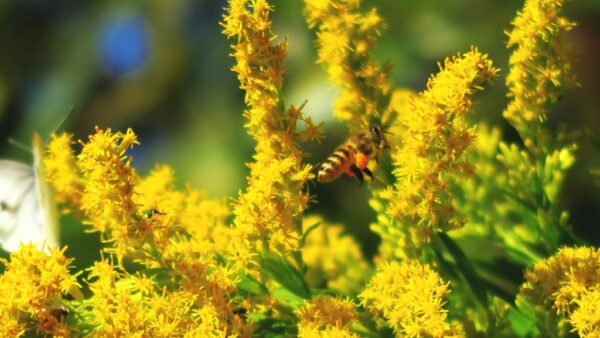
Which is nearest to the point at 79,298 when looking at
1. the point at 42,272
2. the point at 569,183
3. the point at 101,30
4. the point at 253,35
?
the point at 42,272

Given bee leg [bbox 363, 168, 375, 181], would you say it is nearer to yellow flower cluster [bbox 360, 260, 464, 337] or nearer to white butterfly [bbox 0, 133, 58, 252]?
yellow flower cluster [bbox 360, 260, 464, 337]

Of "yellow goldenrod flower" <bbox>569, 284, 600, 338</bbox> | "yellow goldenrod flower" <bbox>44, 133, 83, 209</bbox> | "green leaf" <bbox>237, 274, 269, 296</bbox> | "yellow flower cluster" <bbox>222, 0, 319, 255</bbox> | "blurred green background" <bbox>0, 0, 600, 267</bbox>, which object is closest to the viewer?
"yellow goldenrod flower" <bbox>569, 284, 600, 338</bbox>

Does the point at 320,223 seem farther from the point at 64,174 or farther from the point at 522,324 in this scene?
the point at 64,174

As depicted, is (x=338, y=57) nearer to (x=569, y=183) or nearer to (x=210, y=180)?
(x=569, y=183)

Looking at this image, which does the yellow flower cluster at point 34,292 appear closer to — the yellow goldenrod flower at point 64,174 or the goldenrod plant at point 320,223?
the goldenrod plant at point 320,223

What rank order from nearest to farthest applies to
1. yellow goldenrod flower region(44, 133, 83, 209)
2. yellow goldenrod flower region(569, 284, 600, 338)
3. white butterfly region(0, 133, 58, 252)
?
yellow goldenrod flower region(569, 284, 600, 338) → white butterfly region(0, 133, 58, 252) → yellow goldenrod flower region(44, 133, 83, 209)

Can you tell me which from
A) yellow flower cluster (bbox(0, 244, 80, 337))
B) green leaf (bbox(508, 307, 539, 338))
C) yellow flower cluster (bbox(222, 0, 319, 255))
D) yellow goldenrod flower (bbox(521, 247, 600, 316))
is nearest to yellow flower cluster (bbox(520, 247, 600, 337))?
yellow goldenrod flower (bbox(521, 247, 600, 316))
